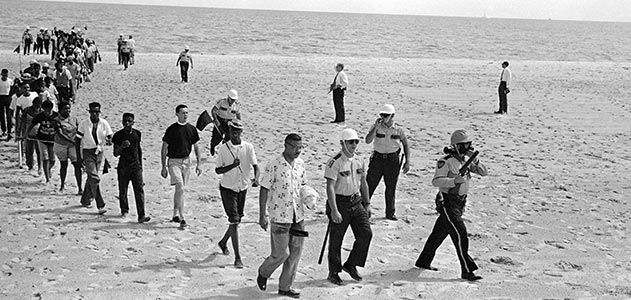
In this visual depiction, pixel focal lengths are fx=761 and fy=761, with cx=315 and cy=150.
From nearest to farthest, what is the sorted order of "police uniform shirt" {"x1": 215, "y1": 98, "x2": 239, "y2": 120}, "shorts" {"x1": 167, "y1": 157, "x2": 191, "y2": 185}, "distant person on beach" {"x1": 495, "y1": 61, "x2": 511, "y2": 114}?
1. "shorts" {"x1": 167, "y1": 157, "x2": 191, "y2": 185}
2. "police uniform shirt" {"x1": 215, "y1": 98, "x2": 239, "y2": 120}
3. "distant person on beach" {"x1": 495, "y1": 61, "x2": 511, "y2": 114}

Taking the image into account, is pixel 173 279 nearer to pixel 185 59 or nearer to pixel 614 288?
pixel 614 288

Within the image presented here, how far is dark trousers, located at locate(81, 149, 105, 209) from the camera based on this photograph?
32.8ft

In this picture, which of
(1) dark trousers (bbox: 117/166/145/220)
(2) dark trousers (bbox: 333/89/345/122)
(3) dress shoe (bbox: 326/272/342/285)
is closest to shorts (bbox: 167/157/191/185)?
(1) dark trousers (bbox: 117/166/145/220)

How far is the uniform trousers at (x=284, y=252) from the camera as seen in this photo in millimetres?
7137

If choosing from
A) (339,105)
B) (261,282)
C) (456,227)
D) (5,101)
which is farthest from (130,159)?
(339,105)

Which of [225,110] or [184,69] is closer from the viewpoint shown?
[225,110]

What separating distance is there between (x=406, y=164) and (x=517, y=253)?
1.78 m

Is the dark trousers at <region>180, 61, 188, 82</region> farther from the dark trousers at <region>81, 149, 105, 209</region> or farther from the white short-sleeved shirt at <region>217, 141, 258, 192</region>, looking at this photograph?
the white short-sleeved shirt at <region>217, 141, 258, 192</region>

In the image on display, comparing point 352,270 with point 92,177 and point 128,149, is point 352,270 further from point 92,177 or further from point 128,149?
point 92,177

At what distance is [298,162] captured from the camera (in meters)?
7.29

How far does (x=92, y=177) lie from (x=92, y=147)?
42 cm

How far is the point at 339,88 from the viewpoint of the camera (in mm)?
17203

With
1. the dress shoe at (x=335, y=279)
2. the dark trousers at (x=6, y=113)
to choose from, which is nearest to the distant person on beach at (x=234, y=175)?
the dress shoe at (x=335, y=279)

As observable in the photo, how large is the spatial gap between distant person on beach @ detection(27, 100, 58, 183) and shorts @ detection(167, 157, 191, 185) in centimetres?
248
